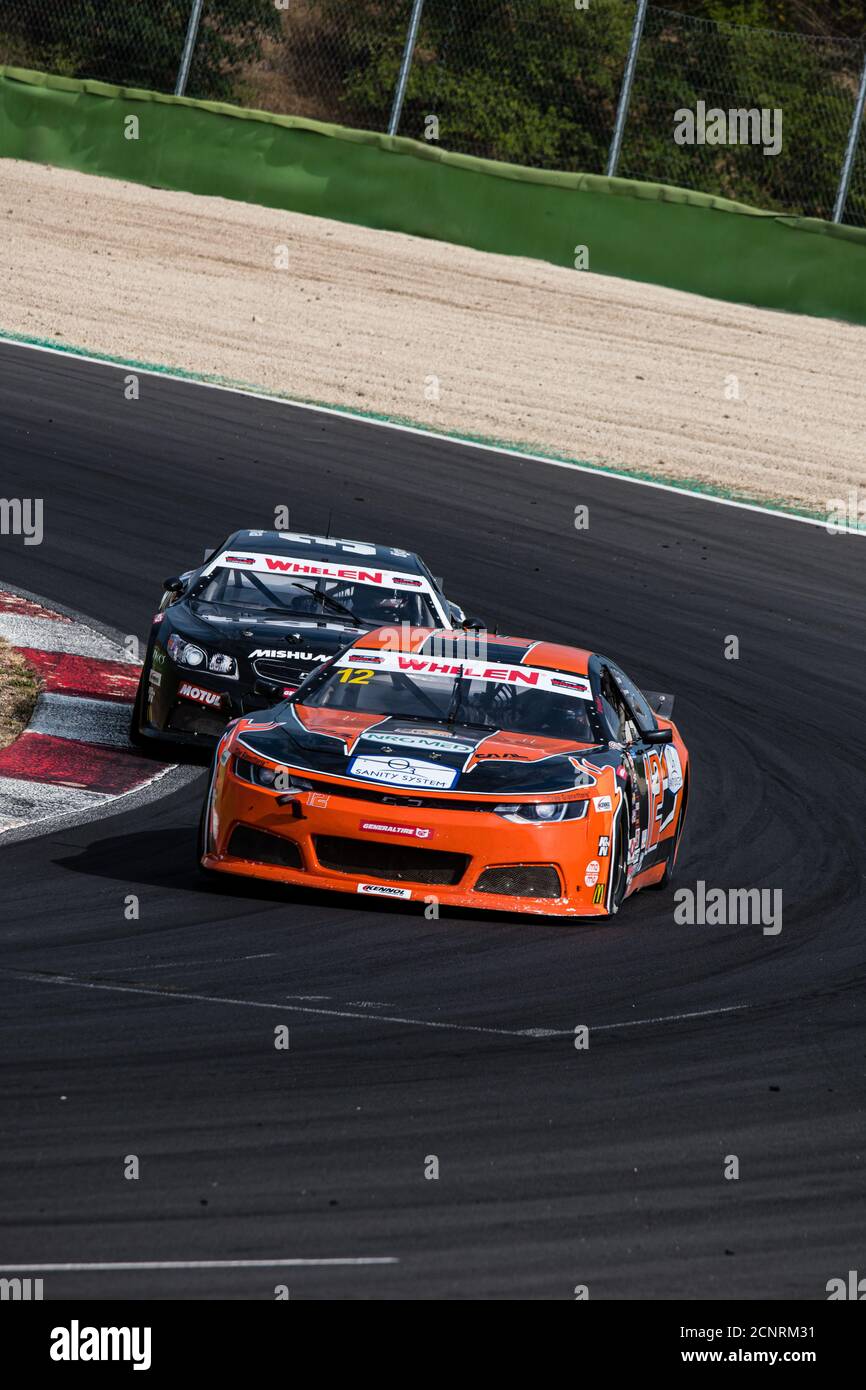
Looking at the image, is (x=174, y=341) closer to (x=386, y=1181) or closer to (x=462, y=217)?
(x=462, y=217)

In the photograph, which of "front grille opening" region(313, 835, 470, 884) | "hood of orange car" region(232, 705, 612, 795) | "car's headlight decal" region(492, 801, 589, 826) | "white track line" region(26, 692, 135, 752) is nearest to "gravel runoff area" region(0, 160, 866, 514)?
"white track line" region(26, 692, 135, 752)

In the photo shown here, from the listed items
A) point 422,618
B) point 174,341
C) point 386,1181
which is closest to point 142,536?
point 422,618

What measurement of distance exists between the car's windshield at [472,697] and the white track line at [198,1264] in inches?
173

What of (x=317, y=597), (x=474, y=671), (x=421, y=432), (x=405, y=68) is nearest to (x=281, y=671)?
(x=317, y=597)

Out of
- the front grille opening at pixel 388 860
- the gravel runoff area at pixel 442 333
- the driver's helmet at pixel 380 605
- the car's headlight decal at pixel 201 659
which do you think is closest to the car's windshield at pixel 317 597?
the driver's helmet at pixel 380 605

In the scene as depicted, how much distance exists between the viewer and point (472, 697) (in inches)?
379

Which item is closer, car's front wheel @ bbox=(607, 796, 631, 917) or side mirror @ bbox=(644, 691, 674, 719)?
car's front wheel @ bbox=(607, 796, 631, 917)

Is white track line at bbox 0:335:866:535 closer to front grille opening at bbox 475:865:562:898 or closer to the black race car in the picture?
the black race car

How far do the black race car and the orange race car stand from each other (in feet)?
3.52

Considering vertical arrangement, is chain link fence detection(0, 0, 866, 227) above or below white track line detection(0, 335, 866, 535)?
above

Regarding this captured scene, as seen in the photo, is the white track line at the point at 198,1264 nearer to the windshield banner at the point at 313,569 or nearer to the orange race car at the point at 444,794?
the orange race car at the point at 444,794

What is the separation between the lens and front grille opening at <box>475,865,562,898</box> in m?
8.53

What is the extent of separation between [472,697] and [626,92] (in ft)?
Answer: 58.0

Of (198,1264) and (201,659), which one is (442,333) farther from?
(198,1264)
